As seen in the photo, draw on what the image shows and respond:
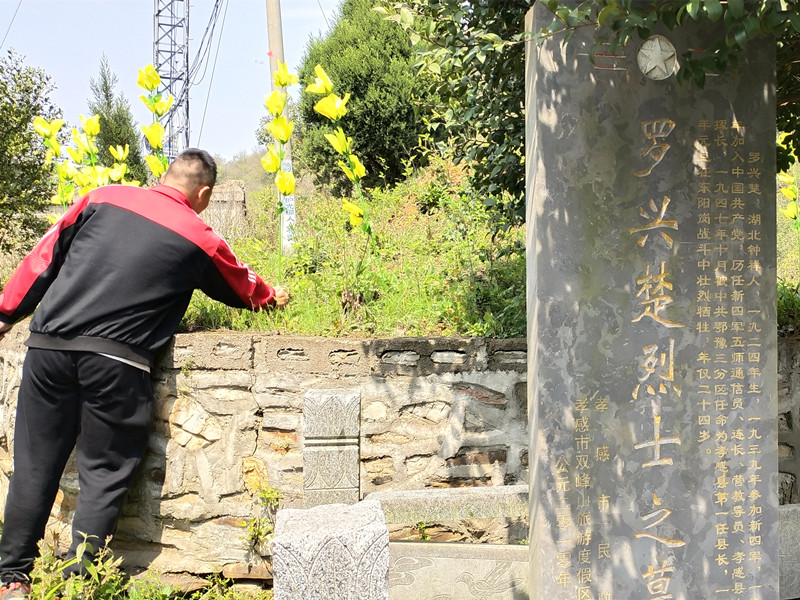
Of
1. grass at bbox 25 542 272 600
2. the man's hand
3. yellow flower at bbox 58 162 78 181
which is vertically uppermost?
yellow flower at bbox 58 162 78 181

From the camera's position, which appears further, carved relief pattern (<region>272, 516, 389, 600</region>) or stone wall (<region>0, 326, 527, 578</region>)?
stone wall (<region>0, 326, 527, 578</region>)

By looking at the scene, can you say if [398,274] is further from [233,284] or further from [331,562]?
[331,562]

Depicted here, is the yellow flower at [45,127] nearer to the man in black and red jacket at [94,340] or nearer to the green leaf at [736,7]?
the man in black and red jacket at [94,340]

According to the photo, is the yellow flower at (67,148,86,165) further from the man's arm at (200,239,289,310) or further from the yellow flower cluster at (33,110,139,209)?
the man's arm at (200,239,289,310)

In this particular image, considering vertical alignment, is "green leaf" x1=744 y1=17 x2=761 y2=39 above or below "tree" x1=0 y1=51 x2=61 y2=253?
below

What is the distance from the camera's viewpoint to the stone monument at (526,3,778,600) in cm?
263

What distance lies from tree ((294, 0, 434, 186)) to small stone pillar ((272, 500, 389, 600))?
17.4ft

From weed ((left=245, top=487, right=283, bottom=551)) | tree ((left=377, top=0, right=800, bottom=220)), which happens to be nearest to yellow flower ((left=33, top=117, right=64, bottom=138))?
tree ((left=377, top=0, right=800, bottom=220))

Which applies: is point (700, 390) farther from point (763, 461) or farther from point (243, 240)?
point (243, 240)

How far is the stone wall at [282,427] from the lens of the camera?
11.4 ft

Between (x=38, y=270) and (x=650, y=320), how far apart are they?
8.62ft

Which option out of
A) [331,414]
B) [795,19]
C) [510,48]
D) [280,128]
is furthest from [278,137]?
[795,19]

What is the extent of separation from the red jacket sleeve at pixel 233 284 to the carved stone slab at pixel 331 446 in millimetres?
831

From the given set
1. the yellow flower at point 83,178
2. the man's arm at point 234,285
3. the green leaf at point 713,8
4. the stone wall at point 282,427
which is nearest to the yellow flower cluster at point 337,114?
the man's arm at point 234,285
